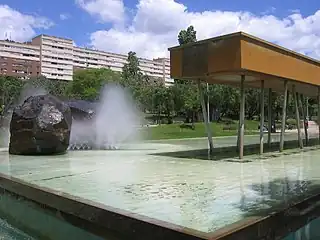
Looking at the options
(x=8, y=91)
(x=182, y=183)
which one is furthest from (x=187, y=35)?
(x=182, y=183)

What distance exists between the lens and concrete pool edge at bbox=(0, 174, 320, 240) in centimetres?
459

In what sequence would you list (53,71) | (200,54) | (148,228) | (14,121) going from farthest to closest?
(53,71), (14,121), (200,54), (148,228)

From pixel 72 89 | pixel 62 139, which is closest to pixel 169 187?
pixel 62 139

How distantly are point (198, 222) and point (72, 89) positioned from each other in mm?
60120

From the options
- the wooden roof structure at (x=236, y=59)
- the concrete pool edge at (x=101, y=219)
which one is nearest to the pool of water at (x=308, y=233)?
the concrete pool edge at (x=101, y=219)

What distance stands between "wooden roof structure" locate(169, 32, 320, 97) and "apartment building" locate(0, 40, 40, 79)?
9406cm

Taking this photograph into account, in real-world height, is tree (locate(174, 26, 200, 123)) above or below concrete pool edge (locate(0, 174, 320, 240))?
above

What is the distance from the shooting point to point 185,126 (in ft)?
131

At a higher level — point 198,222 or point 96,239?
point 198,222

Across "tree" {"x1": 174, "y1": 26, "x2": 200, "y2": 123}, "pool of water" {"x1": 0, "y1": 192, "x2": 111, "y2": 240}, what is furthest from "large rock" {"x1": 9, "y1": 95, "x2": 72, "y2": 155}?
"tree" {"x1": 174, "y1": 26, "x2": 200, "y2": 123}

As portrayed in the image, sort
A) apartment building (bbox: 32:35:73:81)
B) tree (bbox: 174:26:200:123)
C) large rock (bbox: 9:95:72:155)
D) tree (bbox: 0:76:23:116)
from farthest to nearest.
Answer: apartment building (bbox: 32:35:73:81)
tree (bbox: 0:76:23:116)
tree (bbox: 174:26:200:123)
large rock (bbox: 9:95:72:155)

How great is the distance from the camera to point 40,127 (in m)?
13.8

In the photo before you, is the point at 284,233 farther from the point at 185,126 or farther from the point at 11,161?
the point at 185,126

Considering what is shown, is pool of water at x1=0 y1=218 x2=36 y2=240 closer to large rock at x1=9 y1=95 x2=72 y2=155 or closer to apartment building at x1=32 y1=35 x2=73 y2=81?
large rock at x1=9 y1=95 x2=72 y2=155
